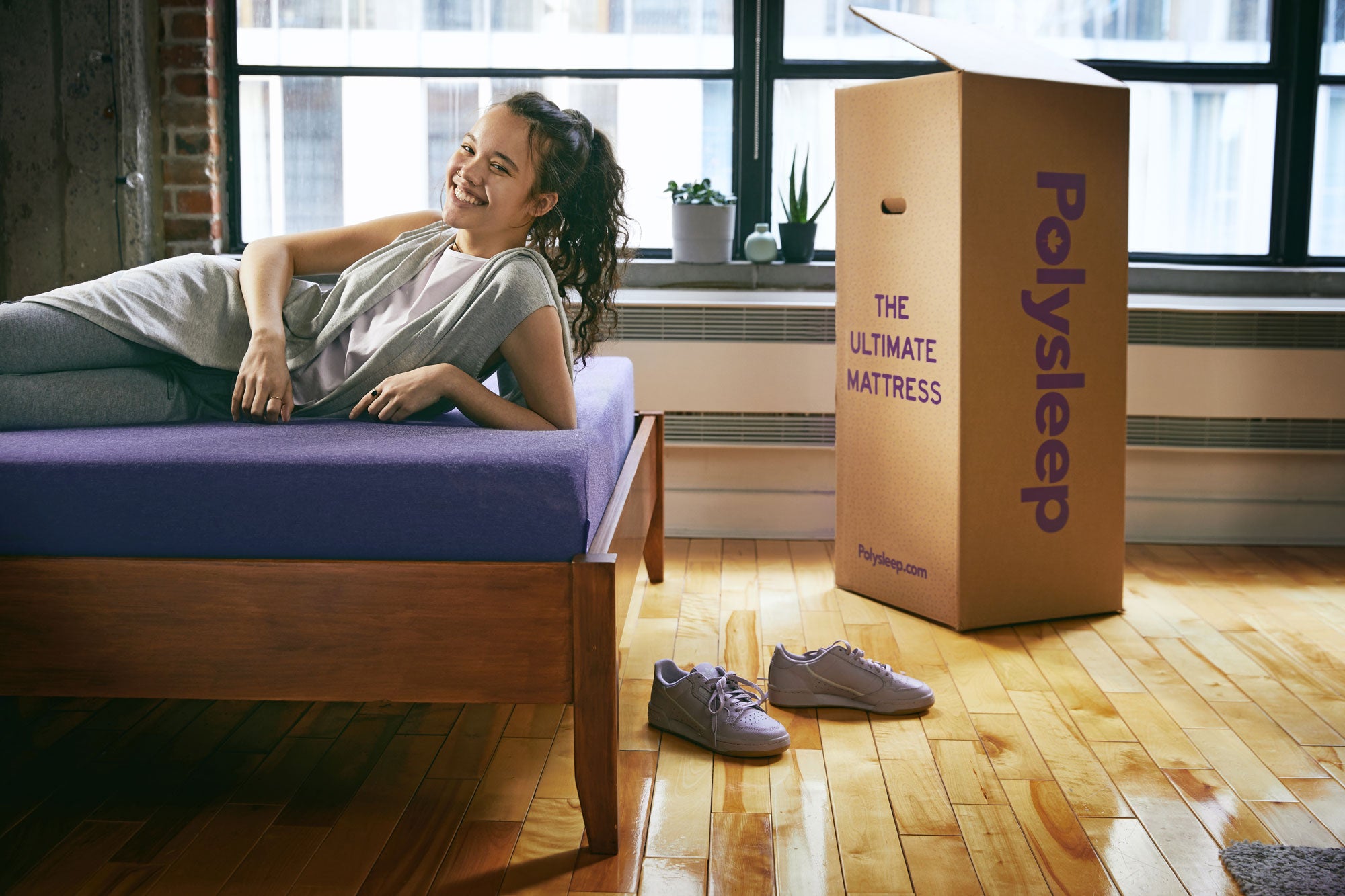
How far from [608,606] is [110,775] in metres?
0.84

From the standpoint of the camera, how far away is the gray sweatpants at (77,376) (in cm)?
161

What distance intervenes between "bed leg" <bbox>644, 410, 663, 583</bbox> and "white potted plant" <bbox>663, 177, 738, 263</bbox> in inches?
36.6

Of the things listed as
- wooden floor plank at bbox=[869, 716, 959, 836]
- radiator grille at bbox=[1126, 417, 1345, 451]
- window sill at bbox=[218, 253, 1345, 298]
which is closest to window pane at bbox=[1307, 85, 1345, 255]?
window sill at bbox=[218, 253, 1345, 298]

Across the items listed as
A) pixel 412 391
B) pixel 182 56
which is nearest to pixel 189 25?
pixel 182 56

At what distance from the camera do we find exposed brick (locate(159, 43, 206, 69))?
10.8 ft

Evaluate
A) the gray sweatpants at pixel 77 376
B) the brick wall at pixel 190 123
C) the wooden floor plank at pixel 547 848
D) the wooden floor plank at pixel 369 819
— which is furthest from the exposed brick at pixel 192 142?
the wooden floor plank at pixel 547 848

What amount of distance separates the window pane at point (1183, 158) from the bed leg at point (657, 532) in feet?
3.98

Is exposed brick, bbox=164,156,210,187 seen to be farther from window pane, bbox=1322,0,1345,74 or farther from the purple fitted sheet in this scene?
window pane, bbox=1322,0,1345,74

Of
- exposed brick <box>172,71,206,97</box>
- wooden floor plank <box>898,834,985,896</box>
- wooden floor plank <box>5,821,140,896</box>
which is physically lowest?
wooden floor plank <box>898,834,985,896</box>

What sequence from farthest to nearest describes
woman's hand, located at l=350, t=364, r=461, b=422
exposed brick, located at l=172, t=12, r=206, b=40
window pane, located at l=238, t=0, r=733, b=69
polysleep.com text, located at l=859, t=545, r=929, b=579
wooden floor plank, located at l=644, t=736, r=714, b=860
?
window pane, located at l=238, t=0, r=733, b=69, exposed brick, located at l=172, t=12, r=206, b=40, polysleep.com text, located at l=859, t=545, r=929, b=579, woman's hand, located at l=350, t=364, r=461, b=422, wooden floor plank, located at l=644, t=736, r=714, b=860

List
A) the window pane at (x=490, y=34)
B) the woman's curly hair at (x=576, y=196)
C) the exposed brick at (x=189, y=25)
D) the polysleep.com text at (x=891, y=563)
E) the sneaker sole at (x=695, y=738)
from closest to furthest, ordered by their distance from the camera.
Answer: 1. the sneaker sole at (x=695, y=738)
2. the woman's curly hair at (x=576, y=196)
3. the polysleep.com text at (x=891, y=563)
4. the exposed brick at (x=189, y=25)
5. the window pane at (x=490, y=34)

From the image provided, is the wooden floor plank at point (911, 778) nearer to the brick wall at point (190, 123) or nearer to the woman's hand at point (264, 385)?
the woman's hand at point (264, 385)

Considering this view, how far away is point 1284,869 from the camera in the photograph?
138 cm

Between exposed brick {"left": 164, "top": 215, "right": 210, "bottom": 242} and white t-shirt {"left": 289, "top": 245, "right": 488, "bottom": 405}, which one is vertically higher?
exposed brick {"left": 164, "top": 215, "right": 210, "bottom": 242}
